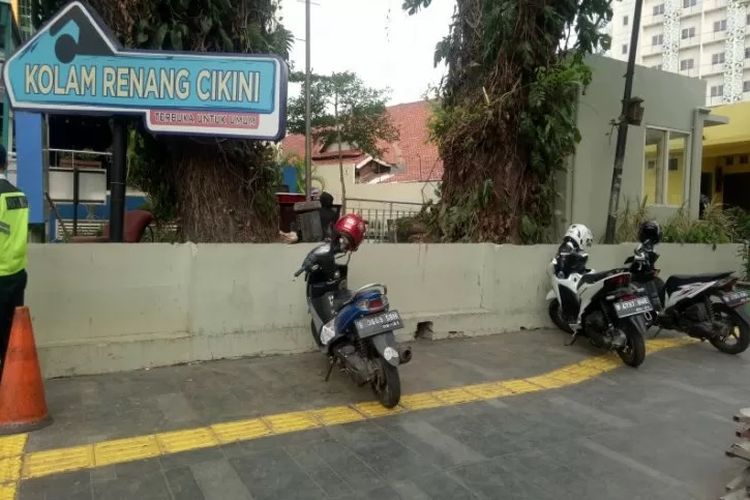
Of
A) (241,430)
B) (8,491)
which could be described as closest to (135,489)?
(8,491)

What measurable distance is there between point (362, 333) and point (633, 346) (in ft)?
10.2

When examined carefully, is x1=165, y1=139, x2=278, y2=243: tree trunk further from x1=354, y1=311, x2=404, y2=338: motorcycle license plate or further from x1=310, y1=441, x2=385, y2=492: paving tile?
x1=310, y1=441, x2=385, y2=492: paving tile

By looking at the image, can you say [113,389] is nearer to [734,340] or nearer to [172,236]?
[172,236]

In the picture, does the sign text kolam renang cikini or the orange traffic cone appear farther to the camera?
the sign text kolam renang cikini

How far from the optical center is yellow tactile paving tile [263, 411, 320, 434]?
4.38 metres

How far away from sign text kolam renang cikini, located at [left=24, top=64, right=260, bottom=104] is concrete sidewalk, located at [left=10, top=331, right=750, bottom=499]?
2520mm

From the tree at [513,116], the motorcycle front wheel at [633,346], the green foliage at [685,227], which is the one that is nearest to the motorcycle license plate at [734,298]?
the motorcycle front wheel at [633,346]

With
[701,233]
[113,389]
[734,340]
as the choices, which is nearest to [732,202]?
[701,233]

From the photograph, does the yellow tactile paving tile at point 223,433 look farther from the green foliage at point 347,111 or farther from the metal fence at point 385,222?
the green foliage at point 347,111

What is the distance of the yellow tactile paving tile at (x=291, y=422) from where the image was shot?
438 cm

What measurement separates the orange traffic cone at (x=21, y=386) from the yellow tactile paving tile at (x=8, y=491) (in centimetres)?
78

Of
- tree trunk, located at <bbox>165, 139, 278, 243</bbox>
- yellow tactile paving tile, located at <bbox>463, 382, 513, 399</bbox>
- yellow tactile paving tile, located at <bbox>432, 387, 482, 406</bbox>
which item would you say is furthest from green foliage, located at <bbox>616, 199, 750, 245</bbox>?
tree trunk, located at <bbox>165, 139, 278, 243</bbox>

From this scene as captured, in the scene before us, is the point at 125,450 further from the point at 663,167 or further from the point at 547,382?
the point at 663,167

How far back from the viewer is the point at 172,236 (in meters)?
6.66
